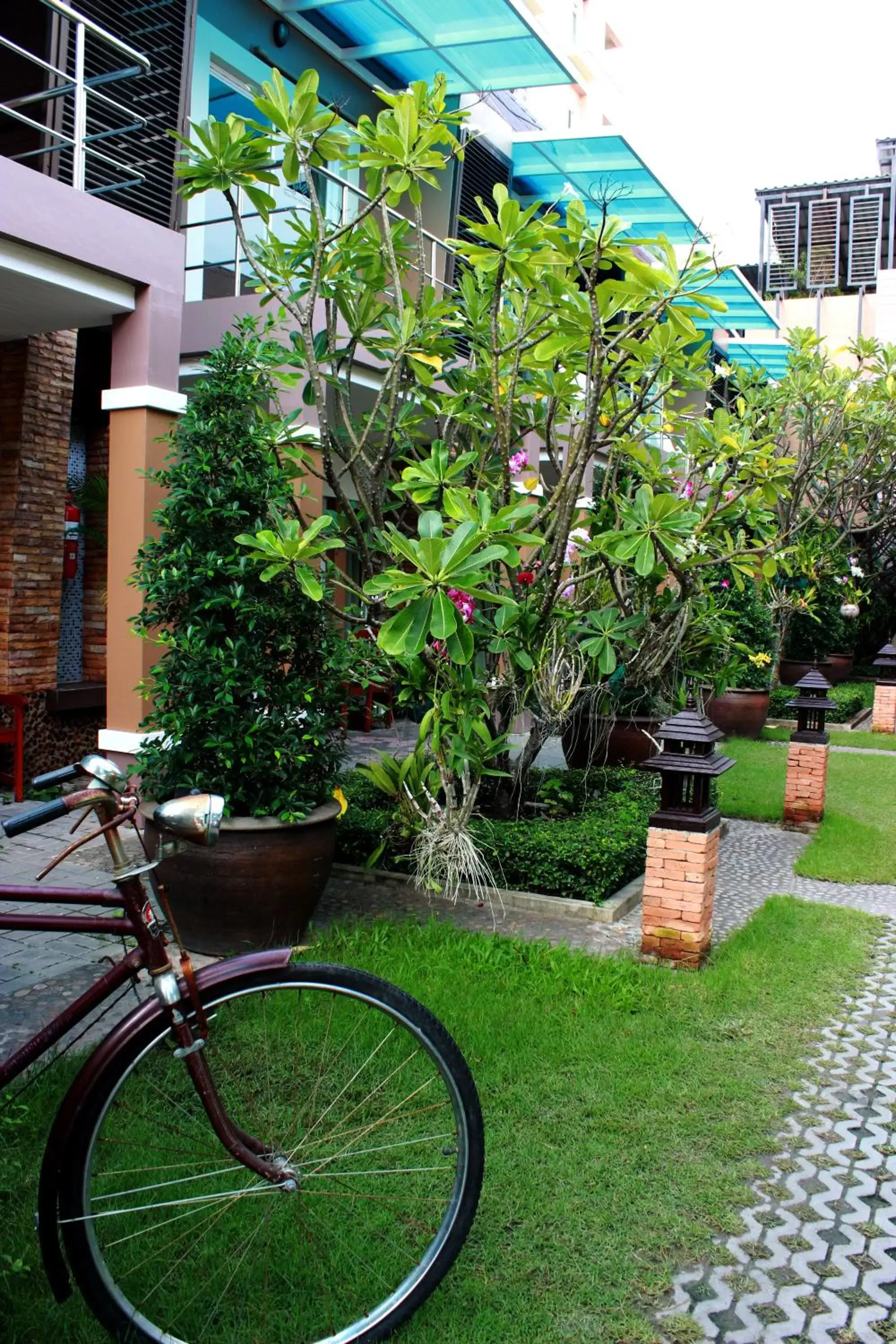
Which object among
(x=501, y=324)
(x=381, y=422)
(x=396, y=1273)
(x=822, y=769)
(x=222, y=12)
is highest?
(x=222, y=12)

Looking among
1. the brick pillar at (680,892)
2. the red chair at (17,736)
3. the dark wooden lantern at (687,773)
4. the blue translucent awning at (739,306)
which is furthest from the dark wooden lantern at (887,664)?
the red chair at (17,736)

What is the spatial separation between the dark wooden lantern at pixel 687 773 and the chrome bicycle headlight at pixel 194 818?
3187 millimetres

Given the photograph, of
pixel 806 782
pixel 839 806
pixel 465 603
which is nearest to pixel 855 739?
pixel 839 806

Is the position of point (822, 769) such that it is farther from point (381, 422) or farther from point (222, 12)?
point (222, 12)

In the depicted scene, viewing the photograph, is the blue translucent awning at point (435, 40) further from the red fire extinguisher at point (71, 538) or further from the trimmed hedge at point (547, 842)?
the trimmed hedge at point (547, 842)

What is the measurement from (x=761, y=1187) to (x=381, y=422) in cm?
470

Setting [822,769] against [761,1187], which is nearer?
[761,1187]

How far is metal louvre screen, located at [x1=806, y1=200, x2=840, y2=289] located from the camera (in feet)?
82.5

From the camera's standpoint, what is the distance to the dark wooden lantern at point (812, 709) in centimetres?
824

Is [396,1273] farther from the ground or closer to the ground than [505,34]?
closer to the ground

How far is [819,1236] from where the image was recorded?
290 cm

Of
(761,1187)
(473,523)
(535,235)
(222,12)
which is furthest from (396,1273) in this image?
(222,12)

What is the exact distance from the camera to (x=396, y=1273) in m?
2.65

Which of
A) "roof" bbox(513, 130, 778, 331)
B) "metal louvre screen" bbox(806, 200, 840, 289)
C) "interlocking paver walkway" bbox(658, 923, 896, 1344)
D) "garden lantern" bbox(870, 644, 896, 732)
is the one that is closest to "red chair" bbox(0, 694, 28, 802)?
"interlocking paver walkway" bbox(658, 923, 896, 1344)
